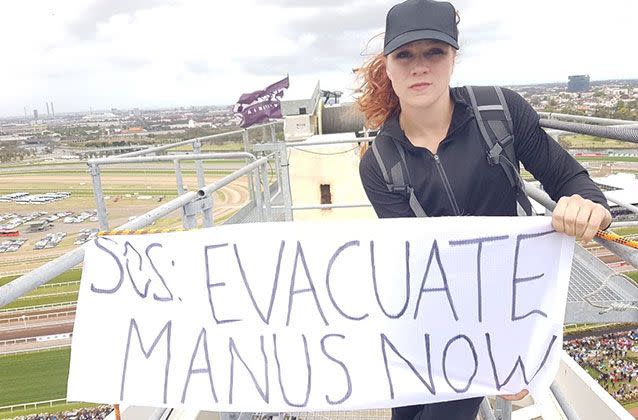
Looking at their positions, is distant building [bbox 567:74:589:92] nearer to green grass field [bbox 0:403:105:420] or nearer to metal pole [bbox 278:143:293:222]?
metal pole [bbox 278:143:293:222]

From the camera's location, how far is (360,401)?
5.79 feet

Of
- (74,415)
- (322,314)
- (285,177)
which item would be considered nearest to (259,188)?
(285,177)

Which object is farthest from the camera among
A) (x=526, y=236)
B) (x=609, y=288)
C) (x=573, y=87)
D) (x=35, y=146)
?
(x=35, y=146)

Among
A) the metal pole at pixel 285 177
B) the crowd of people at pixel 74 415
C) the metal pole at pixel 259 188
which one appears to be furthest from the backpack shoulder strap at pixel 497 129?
the crowd of people at pixel 74 415

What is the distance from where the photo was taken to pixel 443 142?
1771mm

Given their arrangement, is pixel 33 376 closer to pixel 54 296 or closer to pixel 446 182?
pixel 54 296

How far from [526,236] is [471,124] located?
52cm

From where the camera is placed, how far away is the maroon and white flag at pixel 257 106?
42.2ft

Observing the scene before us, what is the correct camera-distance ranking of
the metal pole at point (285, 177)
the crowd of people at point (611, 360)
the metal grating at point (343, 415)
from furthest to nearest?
the crowd of people at point (611, 360), the metal pole at point (285, 177), the metal grating at point (343, 415)

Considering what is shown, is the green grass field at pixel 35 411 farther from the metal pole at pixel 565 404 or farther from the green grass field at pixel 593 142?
the metal pole at pixel 565 404

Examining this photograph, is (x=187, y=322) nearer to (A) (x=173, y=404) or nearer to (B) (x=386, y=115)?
(A) (x=173, y=404)

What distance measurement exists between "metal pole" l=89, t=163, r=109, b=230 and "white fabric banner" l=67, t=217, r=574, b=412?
2.85m

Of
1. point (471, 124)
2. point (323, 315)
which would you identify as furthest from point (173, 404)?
point (471, 124)

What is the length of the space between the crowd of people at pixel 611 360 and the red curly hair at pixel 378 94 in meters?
25.6
